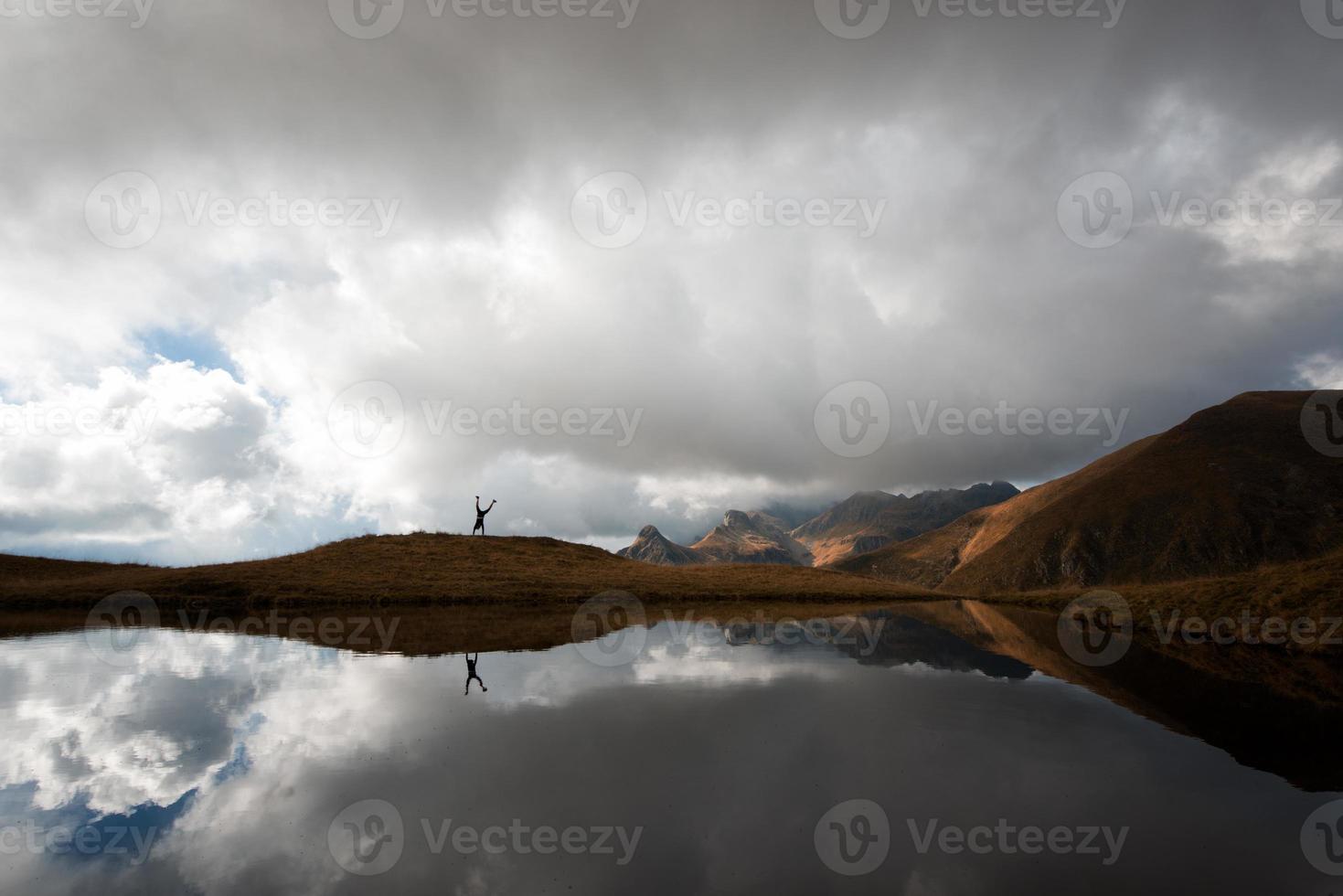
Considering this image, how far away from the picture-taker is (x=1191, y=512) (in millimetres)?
145375

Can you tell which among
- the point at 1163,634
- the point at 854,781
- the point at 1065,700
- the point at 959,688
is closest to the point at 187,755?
the point at 854,781

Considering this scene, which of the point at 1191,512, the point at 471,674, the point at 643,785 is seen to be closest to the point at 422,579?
the point at 471,674

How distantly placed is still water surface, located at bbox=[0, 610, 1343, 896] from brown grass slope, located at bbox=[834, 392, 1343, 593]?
128m

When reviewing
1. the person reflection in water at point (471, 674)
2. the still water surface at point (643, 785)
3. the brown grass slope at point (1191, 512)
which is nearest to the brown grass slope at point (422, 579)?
the person reflection in water at point (471, 674)

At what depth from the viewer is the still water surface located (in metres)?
9.02

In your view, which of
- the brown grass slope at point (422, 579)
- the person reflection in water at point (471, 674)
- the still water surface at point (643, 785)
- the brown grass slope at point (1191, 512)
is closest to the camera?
the still water surface at point (643, 785)

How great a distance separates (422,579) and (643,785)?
161 feet

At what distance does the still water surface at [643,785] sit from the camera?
9016 mm

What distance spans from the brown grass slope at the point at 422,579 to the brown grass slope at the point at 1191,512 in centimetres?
8832

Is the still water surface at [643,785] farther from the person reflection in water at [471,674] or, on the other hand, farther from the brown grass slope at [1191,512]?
the brown grass slope at [1191,512]

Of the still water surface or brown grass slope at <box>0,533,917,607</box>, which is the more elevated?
brown grass slope at <box>0,533,917,607</box>

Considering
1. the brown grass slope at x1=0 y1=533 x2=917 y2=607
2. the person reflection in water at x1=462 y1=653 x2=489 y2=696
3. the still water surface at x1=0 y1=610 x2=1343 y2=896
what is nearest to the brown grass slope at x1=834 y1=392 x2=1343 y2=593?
the brown grass slope at x1=0 y1=533 x2=917 y2=607

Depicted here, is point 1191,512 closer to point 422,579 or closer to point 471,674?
→ point 422,579

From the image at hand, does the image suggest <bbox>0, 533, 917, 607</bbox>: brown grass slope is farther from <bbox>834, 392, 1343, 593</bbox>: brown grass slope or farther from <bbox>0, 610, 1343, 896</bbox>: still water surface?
<bbox>834, 392, 1343, 593</bbox>: brown grass slope
